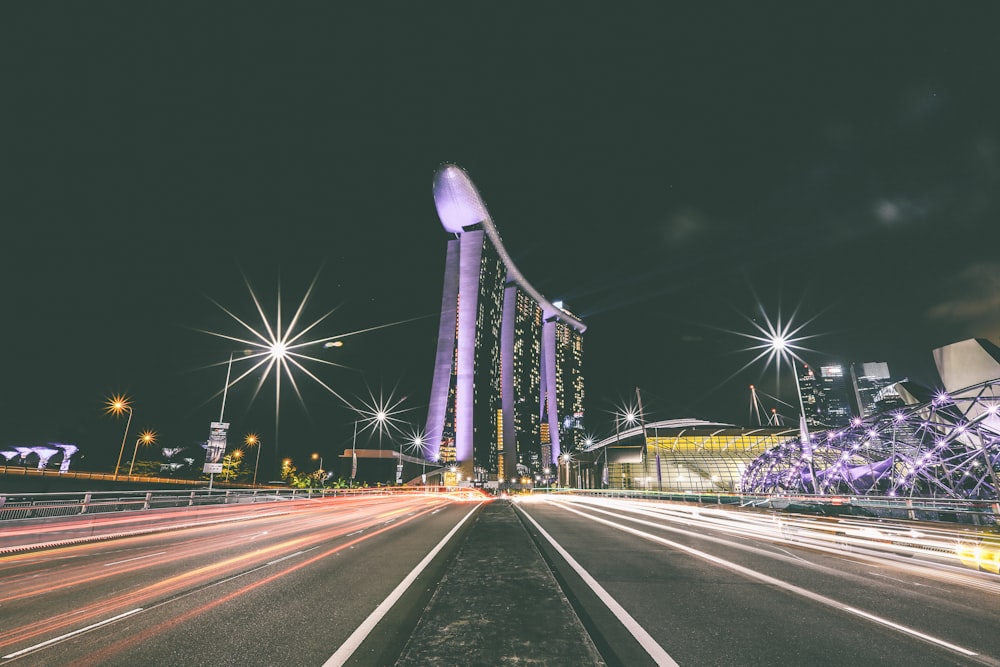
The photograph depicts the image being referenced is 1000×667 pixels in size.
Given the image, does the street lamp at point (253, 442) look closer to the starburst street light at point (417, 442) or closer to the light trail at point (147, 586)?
the starburst street light at point (417, 442)

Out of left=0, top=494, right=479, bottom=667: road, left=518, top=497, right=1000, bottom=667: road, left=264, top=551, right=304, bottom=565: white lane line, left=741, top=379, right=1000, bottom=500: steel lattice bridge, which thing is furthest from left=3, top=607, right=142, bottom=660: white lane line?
left=741, top=379, right=1000, bottom=500: steel lattice bridge

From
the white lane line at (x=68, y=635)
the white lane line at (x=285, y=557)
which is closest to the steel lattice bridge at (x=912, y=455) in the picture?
the white lane line at (x=285, y=557)

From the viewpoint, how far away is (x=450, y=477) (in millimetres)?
108438

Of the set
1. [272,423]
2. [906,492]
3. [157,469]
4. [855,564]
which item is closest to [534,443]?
[272,423]

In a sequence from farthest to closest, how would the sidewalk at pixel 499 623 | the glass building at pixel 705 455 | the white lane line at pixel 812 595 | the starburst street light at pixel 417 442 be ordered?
1. the starburst street light at pixel 417 442
2. the glass building at pixel 705 455
3. the white lane line at pixel 812 595
4. the sidewalk at pixel 499 623

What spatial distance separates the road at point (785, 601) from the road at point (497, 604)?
Answer: 0.04m

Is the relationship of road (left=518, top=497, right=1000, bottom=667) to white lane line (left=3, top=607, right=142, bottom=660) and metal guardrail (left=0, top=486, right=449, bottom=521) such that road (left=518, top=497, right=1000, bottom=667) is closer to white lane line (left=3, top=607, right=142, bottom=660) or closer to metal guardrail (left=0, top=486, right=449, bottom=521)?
white lane line (left=3, top=607, right=142, bottom=660)

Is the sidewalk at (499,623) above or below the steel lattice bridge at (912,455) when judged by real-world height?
below

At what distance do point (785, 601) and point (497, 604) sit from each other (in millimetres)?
4176

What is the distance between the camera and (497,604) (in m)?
Result: 5.60

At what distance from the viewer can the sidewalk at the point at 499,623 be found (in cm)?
386

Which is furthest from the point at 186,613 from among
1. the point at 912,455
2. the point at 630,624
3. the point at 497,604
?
the point at 912,455

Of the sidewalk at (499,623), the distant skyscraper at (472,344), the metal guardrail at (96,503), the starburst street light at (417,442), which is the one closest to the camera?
the sidewalk at (499,623)

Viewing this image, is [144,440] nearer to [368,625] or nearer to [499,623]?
[368,625]
